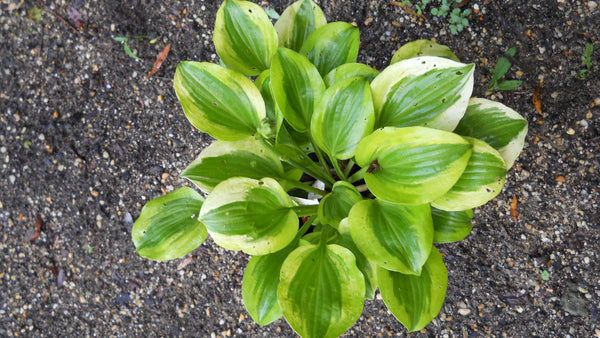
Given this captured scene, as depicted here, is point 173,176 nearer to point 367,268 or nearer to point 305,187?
point 305,187

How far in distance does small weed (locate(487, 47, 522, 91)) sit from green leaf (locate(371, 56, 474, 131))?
21.9 inches

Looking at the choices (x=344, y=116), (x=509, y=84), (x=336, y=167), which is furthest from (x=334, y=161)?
(x=509, y=84)

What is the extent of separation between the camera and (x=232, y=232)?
0.82 metres

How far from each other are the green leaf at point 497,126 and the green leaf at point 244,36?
0.43 metres

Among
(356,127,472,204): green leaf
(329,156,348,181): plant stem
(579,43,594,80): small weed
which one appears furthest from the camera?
(579,43,594,80): small weed

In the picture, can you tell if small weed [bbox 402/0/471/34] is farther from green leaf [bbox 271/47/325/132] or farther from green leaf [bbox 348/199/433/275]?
green leaf [bbox 348/199/433/275]

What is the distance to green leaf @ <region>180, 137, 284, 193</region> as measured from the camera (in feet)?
3.04

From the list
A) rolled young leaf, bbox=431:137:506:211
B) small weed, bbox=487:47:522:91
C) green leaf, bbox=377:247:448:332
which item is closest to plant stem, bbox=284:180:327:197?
green leaf, bbox=377:247:448:332

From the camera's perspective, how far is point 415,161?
76cm

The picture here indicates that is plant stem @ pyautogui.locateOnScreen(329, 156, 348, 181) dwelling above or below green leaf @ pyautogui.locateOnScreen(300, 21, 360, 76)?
below

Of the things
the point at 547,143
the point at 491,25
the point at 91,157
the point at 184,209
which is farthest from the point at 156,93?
the point at 547,143

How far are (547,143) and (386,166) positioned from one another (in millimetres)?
726

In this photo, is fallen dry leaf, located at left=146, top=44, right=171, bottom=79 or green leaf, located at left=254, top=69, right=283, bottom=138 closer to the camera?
green leaf, located at left=254, top=69, right=283, bottom=138

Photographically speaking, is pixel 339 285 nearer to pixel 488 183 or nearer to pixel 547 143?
pixel 488 183
